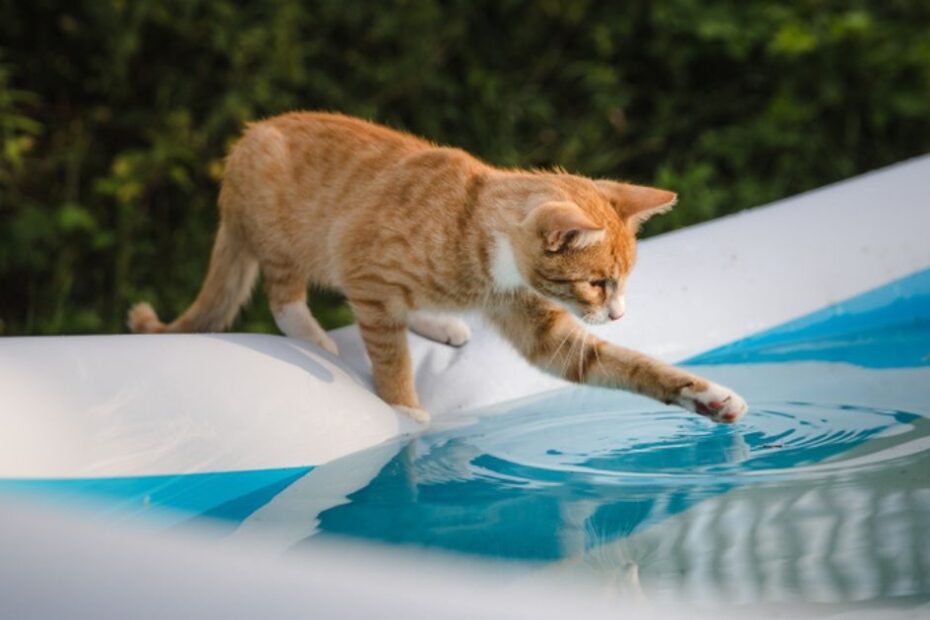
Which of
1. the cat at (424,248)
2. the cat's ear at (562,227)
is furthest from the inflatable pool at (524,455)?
the cat's ear at (562,227)

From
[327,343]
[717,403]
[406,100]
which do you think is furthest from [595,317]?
[406,100]

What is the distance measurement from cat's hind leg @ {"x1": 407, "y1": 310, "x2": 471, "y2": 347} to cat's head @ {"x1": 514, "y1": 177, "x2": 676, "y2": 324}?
46cm

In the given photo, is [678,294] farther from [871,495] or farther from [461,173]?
[871,495]

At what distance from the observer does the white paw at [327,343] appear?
2.98 meters

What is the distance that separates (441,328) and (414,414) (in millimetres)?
306

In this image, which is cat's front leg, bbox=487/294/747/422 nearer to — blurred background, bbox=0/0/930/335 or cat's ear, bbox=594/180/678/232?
cat's ear, bbox=594/180/678/232

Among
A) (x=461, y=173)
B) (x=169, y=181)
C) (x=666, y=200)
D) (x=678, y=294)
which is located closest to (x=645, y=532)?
(x=666, y=200)

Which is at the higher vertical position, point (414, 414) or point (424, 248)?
point (424, 248)

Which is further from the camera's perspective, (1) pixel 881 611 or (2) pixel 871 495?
(2) pixel 871 495

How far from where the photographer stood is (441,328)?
302cm

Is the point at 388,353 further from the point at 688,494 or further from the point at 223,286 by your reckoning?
the point at 688,494

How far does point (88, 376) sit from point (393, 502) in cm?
57

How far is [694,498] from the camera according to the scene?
7.30 feet

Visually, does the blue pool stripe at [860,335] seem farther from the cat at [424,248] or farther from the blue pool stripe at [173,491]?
the blue pool stripe at [173,491]
